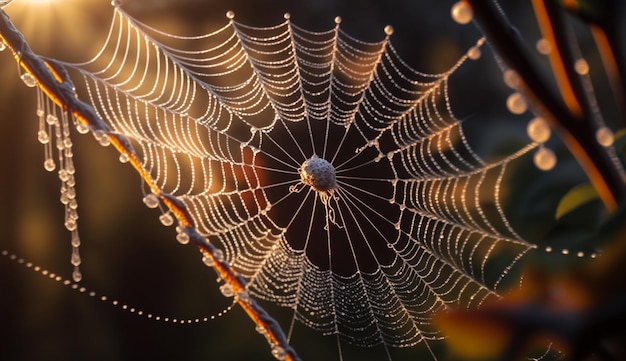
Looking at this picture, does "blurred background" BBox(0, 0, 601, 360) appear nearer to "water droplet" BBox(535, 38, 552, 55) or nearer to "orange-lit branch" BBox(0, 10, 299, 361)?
"orange-lit branch" BBox(0, 10, 299, 361)

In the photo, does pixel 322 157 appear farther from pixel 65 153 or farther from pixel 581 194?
pixel 581 194

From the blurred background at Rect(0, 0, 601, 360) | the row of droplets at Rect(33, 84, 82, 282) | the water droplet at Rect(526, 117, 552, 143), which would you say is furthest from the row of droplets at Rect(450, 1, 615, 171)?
the blurred background at Rect(0, 0, 601, 360)

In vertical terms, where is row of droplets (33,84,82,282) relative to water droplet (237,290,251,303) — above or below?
above

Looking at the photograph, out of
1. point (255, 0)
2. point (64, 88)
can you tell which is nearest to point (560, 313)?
point (64, 88)

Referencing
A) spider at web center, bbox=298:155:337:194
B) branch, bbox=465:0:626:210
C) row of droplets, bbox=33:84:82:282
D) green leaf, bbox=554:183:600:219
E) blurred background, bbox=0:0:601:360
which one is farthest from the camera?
blurred background, bbox=0:0:601:360

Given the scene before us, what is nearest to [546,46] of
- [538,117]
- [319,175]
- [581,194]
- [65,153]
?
[538,117]

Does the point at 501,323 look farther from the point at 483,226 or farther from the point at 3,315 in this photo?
the point at 3,315

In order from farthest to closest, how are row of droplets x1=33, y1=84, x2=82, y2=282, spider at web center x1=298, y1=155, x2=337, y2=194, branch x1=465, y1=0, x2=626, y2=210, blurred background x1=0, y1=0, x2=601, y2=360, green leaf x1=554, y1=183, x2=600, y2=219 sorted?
blurred background x1=0, y1=0, x2=601, y2=360
spider at web center x1=298, y1=155, x2=337, y2=194
row of droplets x1=33, y1=84, x2=82, y2=282
green leaf x1=554, y1=183, x2=600, y2=219
branch x1=465, y1=0, x2=626, y2=210
